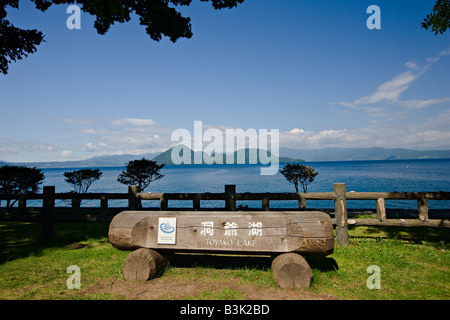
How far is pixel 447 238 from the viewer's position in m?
7.45

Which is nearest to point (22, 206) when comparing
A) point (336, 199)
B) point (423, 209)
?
point (336, 199)

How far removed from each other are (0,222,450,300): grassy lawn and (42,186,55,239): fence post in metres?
0.39

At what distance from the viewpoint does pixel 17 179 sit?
15656 millimetres

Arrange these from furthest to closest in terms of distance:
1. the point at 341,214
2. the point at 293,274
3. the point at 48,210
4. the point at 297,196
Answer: the point at 48,210 < the point at 297,196 < the point at 341,214 < the point at 293,274

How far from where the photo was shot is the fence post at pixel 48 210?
306 inches

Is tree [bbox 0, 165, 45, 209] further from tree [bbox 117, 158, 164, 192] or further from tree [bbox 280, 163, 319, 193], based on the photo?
tree [bbox 280, 163, 319, 193]

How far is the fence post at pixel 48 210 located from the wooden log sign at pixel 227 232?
4433 mm

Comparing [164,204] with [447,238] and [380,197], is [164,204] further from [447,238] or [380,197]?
[447,238]

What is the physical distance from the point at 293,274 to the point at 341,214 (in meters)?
3.40

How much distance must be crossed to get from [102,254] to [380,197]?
812cm

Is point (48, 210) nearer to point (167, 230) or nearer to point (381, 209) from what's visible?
point (167, 230)

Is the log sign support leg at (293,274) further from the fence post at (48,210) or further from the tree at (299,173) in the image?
the tree at (299,173)

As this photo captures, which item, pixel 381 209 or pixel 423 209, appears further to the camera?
pixel 381 209

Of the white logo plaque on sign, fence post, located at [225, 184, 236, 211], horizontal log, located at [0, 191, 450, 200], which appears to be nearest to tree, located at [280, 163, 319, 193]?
horizontal log, located at [0, 191, 450, 200]
